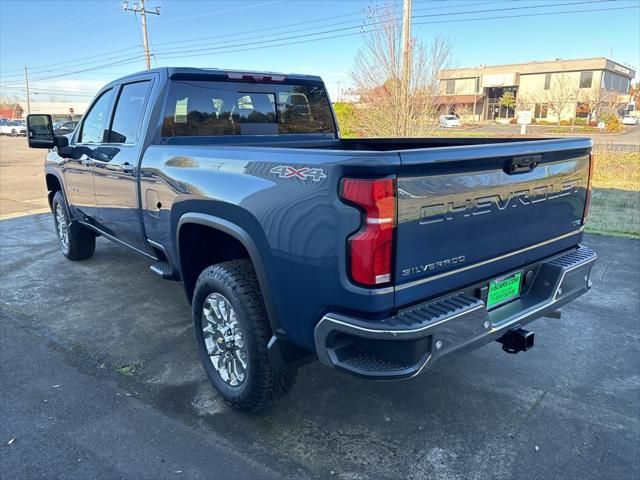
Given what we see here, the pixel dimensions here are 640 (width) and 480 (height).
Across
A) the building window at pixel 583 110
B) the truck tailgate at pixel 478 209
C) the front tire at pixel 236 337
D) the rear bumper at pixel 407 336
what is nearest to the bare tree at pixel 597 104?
the building window at pixel 583 110

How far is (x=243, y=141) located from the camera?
13.6 ft

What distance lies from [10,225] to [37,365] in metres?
5.69

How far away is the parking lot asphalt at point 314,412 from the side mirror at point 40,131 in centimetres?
180

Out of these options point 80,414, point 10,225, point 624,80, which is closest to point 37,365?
point 80,414

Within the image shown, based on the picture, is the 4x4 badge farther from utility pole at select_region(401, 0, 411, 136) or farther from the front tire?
utility pole at select_region(401, 0, 411, 136)

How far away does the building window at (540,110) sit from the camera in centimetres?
5693

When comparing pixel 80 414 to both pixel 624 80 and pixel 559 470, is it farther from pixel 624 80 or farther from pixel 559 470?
pixel 624 80

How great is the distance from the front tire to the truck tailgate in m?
0.92

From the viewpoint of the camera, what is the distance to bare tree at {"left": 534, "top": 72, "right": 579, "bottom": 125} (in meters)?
52.0

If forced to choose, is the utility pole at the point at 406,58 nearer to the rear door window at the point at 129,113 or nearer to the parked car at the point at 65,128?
the parked car at the point at 65,128

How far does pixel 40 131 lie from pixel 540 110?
61.7 m

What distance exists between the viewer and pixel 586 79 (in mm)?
60125

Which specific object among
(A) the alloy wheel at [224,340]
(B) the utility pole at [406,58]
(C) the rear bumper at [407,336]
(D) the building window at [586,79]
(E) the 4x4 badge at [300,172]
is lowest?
(A) the alloy wheel at [224,340]

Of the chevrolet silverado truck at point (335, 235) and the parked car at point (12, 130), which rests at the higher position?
the parked car at point (12, 130)
